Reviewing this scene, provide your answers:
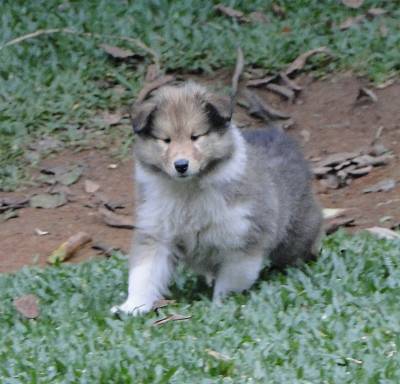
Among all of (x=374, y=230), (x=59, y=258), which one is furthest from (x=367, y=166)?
(x=59, y=258)

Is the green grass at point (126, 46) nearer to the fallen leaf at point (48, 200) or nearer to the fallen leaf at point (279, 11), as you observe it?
the fallen leaf at point (279, 11)

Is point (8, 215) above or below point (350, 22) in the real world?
below

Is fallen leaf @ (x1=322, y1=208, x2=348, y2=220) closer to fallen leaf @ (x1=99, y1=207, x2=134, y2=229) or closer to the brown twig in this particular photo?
fallen leaf @ (x1=99, y1=207, x2=134, y2=229)

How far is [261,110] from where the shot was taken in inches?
509

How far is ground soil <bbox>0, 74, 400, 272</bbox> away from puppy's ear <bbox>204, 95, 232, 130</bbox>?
2.68m

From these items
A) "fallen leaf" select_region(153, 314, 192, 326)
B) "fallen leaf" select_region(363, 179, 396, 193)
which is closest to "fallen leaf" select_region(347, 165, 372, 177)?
"fallen leaf" select_region(363, 179, 396, 193)

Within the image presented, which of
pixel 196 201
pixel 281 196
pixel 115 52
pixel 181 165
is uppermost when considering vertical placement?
pixel 181 165

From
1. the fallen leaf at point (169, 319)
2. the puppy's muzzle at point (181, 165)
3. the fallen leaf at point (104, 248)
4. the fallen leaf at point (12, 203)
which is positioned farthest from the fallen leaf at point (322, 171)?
the fallen leaf at point (169, 319)

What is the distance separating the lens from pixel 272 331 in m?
6.96

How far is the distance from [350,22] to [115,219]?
4046mm


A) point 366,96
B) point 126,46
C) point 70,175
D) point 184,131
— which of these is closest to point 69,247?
point 70,175

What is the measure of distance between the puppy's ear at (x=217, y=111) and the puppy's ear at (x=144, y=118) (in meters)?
0.33

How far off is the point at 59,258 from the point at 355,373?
4444mm

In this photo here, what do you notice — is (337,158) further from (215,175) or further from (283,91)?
(215,175)
